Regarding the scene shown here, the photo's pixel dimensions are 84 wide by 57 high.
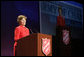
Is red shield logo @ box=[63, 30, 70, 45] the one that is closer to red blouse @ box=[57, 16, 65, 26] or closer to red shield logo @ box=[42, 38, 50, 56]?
red blouse @ box=[57, 16, 65, 26]

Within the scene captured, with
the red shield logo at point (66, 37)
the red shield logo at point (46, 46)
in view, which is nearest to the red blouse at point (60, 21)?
the red shield logo at point (66, 37)

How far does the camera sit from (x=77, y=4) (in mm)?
6078

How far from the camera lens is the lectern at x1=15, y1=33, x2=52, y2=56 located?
2639mm

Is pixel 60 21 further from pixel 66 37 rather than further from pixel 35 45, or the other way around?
pixel 35 45

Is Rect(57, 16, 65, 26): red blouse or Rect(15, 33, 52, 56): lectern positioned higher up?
Rect(57, 16, 65, 26): red blouse

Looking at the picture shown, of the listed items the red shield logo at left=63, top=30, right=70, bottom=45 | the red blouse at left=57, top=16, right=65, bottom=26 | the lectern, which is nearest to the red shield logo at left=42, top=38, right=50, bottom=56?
the lectern

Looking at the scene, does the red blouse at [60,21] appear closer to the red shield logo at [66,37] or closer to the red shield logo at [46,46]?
the red shield logo at [66,37]

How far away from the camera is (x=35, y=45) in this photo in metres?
2.63

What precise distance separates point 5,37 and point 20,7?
85 centimetres

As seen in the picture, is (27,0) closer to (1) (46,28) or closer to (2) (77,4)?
(1) (46,28)

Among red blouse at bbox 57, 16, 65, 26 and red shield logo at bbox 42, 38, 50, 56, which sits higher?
red blouse at bbox 57, 16, 65, 26

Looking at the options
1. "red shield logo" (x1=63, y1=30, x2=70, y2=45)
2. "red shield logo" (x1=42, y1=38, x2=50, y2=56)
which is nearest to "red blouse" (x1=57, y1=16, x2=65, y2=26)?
"red shield logo" (x1=63, y1=30, x2=70, y2=45)

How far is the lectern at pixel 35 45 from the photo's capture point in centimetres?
264

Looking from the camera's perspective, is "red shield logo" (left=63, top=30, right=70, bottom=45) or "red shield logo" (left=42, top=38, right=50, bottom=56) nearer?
"red shield logo" (left=42, top=38, right=50, bottom=56)
